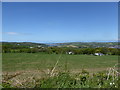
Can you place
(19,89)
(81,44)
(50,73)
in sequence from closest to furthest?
(19,89)
(50,73)
(81,44)

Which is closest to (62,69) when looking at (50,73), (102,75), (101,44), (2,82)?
(50,73)

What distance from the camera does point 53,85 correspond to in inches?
47.0

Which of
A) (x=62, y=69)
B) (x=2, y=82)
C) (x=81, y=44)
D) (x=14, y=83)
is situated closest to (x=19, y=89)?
(x=14, y=83)

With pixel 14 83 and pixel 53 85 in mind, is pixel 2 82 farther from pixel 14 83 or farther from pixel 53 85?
pixel 53 85

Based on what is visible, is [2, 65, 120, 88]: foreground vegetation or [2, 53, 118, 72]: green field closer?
[2, 65, 120, 88]: foreground vegetation

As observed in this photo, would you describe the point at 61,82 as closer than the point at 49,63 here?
Yes

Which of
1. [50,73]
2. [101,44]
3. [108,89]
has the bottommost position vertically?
[108,89]

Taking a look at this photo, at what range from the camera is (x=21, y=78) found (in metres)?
1.28

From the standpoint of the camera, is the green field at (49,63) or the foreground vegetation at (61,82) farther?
the green field at (49,63)

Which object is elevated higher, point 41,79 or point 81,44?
point 81,44

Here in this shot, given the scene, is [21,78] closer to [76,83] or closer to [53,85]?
[53,85]

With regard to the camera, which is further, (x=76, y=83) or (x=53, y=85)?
(x=76, y=83)

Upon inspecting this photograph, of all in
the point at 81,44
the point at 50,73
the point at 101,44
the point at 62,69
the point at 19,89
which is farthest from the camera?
the point at 101,44

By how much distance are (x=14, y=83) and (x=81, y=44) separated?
38.7 inches
